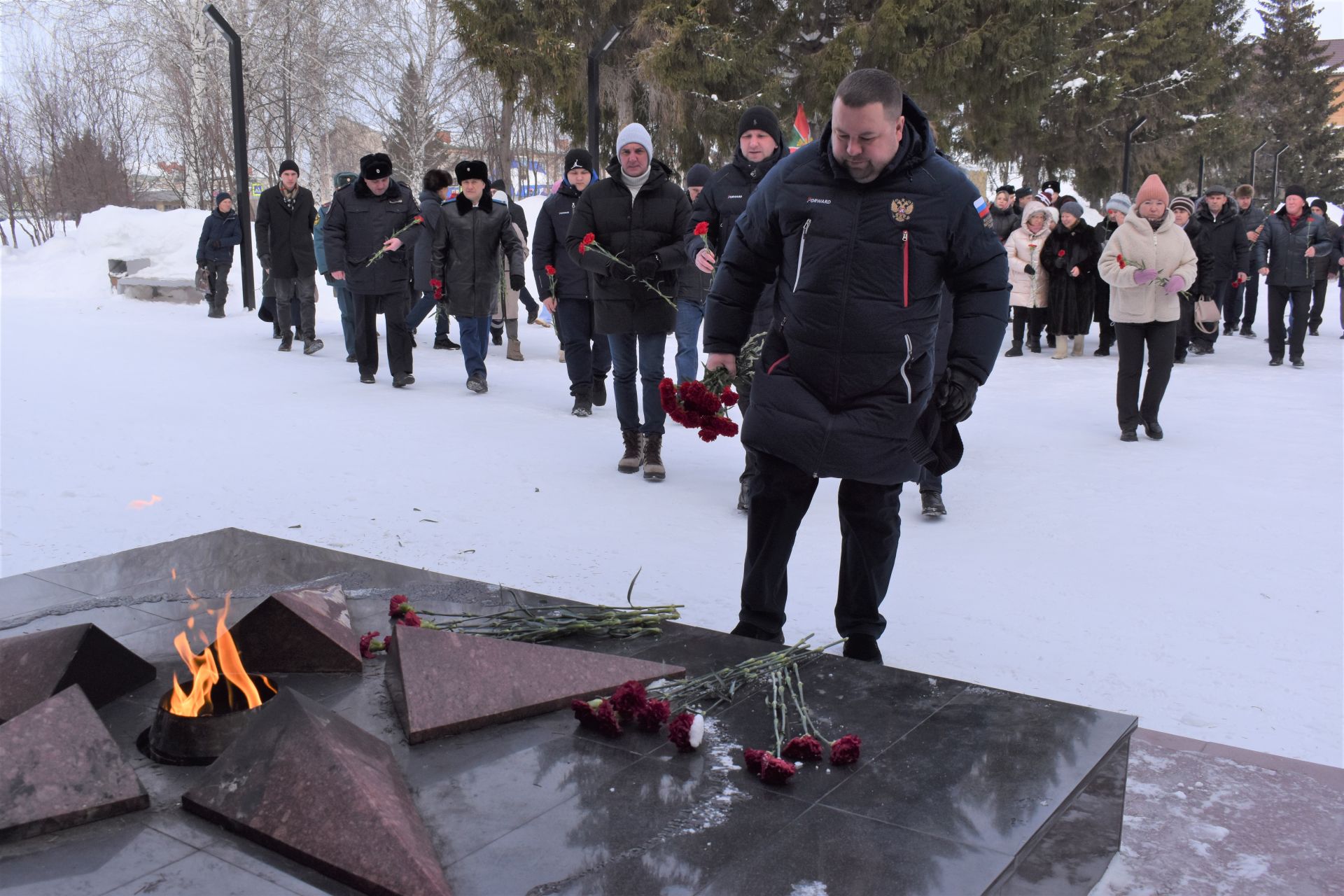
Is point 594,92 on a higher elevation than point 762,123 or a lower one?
higher

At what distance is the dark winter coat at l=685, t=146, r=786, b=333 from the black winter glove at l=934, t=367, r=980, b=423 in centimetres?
257

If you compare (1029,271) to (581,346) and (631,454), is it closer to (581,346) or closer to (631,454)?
(581,346)

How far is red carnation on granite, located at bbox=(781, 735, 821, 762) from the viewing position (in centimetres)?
277

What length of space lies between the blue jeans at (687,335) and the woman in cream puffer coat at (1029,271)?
590 centimetres

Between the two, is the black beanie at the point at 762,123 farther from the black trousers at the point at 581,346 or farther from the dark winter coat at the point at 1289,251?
the dark winter coat at the point at 1289,251

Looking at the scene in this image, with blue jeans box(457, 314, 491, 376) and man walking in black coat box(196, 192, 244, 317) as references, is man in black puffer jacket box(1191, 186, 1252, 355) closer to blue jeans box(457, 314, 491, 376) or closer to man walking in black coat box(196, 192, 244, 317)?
blue jeans box(457, 314, 491, 376)

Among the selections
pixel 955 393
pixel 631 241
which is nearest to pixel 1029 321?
pixel 631 241

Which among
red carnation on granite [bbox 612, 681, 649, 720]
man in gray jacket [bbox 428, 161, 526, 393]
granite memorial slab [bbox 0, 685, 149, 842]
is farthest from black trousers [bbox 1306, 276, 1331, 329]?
granite memorial slab [bbox 0, 685, 149, 842]

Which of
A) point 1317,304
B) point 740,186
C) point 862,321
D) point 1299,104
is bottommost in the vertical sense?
point 1317,304

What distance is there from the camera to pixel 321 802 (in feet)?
7.75

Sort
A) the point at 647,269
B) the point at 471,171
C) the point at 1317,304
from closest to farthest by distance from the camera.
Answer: the point at 647,269 < the point at 471,171 < the point at 1317,304

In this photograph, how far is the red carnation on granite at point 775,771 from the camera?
265cm

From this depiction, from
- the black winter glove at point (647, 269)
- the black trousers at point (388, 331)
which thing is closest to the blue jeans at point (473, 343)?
the black trousers at point (388, 331)

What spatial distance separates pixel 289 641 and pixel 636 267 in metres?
4.09
